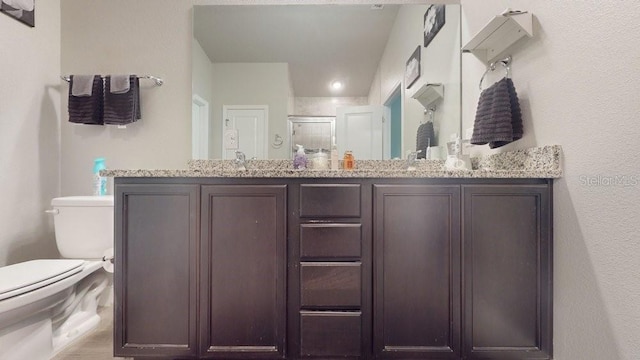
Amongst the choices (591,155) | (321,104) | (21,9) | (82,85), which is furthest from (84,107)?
(591,155)

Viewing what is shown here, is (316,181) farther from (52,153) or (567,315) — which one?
(52,153)

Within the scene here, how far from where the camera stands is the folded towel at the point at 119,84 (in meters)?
2.00

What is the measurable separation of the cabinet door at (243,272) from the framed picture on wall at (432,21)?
4.82ft

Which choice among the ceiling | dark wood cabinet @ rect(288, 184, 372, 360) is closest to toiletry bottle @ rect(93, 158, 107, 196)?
the ceiling

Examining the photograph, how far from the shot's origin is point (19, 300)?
48.4 inches

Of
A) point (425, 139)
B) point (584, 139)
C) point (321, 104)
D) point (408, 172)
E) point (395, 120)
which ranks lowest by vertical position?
point (408, 172)

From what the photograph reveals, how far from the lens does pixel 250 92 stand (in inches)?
80.6

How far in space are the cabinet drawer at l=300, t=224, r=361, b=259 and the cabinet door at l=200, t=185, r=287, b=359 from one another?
0.09 metres

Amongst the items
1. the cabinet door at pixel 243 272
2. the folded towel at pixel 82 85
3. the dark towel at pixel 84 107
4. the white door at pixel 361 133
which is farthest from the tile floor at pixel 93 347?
the white door at pixel 361 133

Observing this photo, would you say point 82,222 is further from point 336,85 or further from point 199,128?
point 336,85

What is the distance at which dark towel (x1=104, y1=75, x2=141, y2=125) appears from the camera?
2004mm

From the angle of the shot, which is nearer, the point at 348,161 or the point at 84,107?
the point at 348,161

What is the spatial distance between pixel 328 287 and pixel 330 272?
0.21ft

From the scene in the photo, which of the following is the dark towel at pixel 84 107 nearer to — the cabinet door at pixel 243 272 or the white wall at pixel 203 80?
the white wall at pixel 203 80
